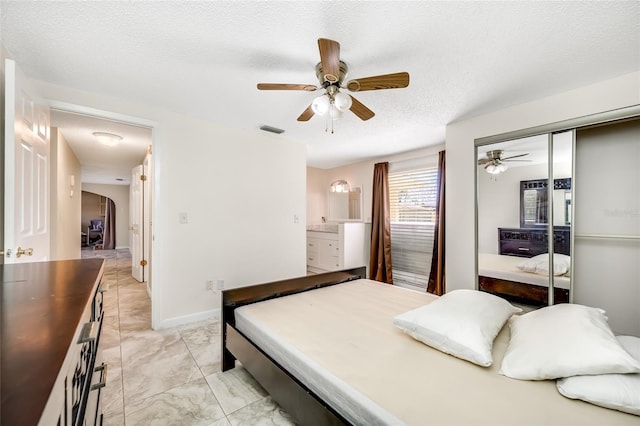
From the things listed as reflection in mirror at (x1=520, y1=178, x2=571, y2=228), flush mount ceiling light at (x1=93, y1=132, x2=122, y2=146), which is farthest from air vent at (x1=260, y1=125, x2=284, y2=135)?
reflection in mirror at (x1=520, y1=178, x2=571, y2=228)

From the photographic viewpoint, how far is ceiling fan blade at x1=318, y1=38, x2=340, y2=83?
137cm

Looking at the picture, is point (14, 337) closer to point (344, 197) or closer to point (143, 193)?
point (143, 193)

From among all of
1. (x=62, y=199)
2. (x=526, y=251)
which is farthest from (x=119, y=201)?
(x=526, y=251)

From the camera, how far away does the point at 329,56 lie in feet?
4.83

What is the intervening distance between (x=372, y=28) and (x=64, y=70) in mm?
2286

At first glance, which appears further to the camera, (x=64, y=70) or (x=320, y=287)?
(x=320, y=287)

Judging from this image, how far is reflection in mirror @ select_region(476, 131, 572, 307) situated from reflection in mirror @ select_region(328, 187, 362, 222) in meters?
2.67

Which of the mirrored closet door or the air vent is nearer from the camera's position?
the mirrored closet door

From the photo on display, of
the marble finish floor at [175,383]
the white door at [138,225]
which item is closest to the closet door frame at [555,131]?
the marble finish floor at [175,383]

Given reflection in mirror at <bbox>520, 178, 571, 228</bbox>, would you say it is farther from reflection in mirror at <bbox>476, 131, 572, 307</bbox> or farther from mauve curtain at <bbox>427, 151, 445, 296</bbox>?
mauve curtain at <bbox>427, 151, 445, 296</bbox>

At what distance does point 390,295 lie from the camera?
2174 millimetres

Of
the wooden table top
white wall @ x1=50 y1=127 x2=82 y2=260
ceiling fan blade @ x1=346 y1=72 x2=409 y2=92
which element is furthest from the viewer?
white wall @ x1=50 y1=127 x2=82 y2=260

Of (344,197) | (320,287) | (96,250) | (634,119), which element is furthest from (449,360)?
(96,250)

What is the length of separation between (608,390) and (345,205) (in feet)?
15.7
